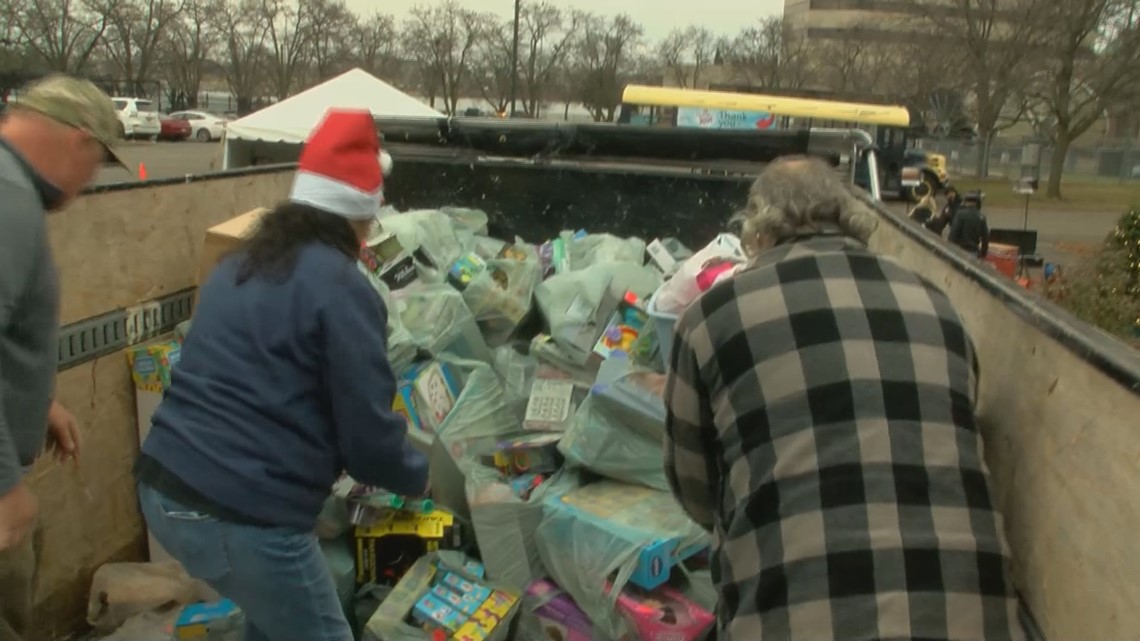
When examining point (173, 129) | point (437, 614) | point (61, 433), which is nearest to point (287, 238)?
point (61, 433)

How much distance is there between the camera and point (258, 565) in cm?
191

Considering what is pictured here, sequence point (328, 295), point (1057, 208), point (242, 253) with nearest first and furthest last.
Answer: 1. point (328, 295)
2. point (242, 253)
3. point (1057, 208)

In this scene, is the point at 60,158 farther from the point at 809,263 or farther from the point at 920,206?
the point at 920,206

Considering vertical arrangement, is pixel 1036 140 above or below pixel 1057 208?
above

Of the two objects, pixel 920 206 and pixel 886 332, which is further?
pixel 920 206

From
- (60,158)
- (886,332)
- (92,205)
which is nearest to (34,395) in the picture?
(60,158)

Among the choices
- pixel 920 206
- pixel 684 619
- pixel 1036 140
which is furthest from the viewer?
pixel 1036 140

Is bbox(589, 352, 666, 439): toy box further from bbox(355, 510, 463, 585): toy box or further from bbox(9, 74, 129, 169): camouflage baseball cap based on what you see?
bbox(9, 74, 129, 169): camouflage baseball cap

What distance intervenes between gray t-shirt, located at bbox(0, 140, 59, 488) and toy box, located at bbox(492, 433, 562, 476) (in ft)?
5.22

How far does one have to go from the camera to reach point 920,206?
12.9 metres

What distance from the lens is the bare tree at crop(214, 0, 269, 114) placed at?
1853 inches

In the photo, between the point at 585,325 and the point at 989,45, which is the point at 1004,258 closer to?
the point at 585,325

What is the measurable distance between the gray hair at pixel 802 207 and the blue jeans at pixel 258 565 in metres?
1.14

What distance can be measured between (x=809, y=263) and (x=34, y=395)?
1609mm
